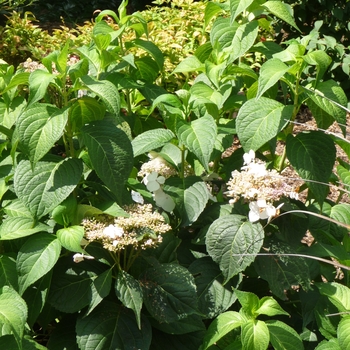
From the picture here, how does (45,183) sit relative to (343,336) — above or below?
above

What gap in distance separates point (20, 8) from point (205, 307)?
21.6 ft

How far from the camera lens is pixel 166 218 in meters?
2.25

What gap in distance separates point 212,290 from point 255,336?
0.26 m

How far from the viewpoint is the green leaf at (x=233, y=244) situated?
205cm

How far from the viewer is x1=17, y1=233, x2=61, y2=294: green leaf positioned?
1928 mm

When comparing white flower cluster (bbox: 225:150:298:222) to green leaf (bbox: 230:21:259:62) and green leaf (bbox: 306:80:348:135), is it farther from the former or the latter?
green leaf (bbox: 230:21:259:62)

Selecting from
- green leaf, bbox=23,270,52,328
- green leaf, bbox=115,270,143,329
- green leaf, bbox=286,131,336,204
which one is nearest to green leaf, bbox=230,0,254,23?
green leaf, bbox=286,131,336,204

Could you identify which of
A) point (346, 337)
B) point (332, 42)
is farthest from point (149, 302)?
point (332, 42)

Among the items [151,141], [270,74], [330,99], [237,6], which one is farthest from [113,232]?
[237,6]

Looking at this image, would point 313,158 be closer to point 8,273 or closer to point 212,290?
point 212,290

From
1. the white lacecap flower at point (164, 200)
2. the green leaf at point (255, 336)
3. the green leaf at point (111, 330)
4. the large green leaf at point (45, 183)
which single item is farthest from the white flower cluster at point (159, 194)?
the green leaf at point (255, 336)

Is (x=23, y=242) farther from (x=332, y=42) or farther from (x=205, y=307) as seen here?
(x=332, y=42)

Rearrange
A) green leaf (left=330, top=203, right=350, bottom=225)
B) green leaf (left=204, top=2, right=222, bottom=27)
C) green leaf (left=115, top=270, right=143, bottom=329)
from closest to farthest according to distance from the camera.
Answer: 1. green leaf (left=115, top=270, right=143, bottom=329)
2. green leaf (left=330, top=203, right=350, bottom=225)
3. green leaf (left=204, top=2, right=222, bottom=27)

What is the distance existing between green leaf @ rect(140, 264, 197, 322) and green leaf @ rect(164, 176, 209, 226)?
0.62 ft
